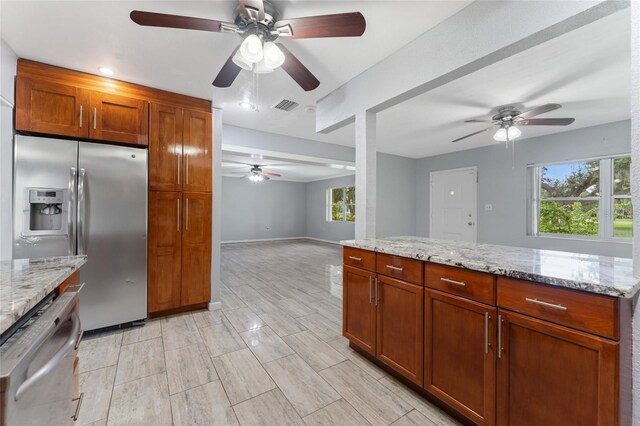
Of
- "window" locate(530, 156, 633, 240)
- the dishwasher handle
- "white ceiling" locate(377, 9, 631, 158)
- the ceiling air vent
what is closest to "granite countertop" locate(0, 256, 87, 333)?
the dishwasher handle

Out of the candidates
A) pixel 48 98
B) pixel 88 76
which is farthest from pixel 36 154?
pixel 88 76

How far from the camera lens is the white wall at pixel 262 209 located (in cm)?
879

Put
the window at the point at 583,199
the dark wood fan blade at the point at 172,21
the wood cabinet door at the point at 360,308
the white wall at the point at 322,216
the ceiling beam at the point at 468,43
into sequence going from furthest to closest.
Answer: the white wall at the point at 322,216 < the window at the point at 583,199 < the wood cabinet door at the point at 360,308 < the dark wood fan blade at the point at 172,21 < the ceiling beam at the point at 468,43

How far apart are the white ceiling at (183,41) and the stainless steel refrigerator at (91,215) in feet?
2.45

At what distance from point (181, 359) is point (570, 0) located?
10.8ft

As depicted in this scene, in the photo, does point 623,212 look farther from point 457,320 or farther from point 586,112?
point 457,320

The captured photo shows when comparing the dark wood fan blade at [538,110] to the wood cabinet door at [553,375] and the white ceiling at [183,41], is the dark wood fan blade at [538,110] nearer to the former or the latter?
the white ceiling at [183,41]

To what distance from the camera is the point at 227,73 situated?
1.92 meters

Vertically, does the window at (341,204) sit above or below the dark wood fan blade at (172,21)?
below

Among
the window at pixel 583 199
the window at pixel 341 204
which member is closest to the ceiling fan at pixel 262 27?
the window at pixel 583 199

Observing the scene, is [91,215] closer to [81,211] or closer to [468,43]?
[81,211]

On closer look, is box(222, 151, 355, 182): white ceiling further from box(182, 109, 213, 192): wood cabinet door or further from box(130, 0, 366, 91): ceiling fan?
box(130, 0, 366, 91): ceiling fan

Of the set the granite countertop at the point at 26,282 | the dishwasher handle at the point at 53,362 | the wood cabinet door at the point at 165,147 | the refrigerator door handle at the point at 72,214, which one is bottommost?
the dishwasher handle at the point at 53,362

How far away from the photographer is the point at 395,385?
5.87 feet
